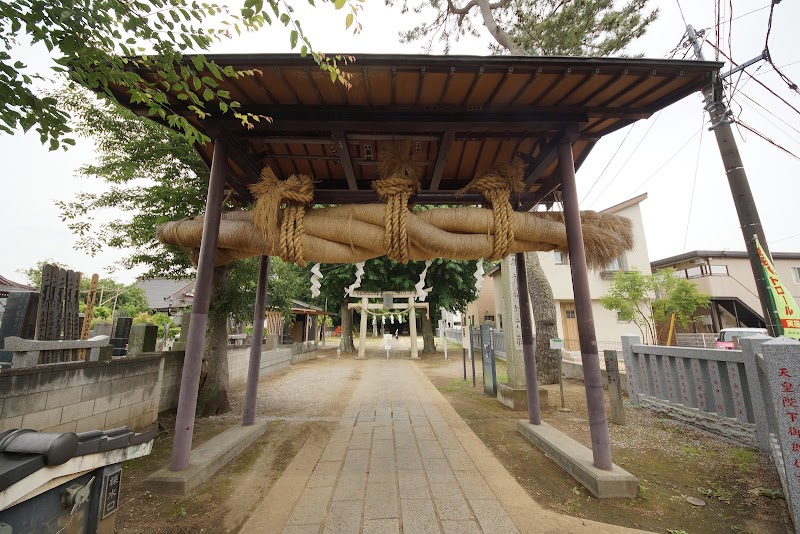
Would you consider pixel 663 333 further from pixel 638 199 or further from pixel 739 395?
pixel 739 395

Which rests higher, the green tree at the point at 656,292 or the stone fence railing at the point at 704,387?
the green tree at the point at 656,292

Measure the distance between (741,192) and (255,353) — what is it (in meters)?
9.81

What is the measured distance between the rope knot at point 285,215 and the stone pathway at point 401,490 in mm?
2152

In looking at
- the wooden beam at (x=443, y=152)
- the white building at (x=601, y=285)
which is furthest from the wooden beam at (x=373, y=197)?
the white building at (x=601, y=285)

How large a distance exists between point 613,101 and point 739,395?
4.31 m

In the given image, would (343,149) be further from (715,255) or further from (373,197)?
(715,255)

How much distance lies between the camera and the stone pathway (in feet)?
8.31

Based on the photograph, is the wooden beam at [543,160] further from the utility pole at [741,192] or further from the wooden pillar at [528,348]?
the utility pole at [741,192]

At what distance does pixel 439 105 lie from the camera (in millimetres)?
3283

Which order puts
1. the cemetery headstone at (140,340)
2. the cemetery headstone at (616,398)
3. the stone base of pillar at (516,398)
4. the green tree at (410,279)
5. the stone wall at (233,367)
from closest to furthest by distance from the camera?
the cemetery headstone at (616,398) < the cemetery headstone at (140,340) < the stone wall at (233,367) < the stone base of pillar at (516,398) < the green tree at (410,279)

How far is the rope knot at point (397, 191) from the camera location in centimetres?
320

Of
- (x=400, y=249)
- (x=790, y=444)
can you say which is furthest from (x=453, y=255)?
(x=790, y=444)

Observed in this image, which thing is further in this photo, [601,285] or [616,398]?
[601,285]

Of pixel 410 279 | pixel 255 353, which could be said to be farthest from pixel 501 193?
pixel 410 279
